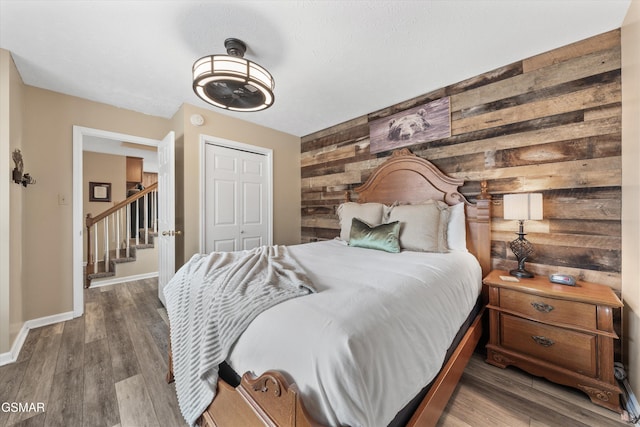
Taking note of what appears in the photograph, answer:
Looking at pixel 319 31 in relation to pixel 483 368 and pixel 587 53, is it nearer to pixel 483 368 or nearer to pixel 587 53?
pixel 587 53

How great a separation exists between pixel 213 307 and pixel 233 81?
1455 mm

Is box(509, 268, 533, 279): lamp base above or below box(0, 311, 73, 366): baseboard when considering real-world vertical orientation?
above

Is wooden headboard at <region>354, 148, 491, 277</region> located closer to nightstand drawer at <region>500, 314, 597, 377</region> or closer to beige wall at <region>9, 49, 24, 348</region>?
nightstand drawer at <region>500, 314, 597, 377</region>

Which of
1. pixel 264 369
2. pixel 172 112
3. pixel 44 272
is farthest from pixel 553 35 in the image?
pixel 44 272

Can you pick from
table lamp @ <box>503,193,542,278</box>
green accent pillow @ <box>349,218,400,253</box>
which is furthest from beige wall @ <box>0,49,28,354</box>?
table lamp @ <box>503,193,542,278</box>

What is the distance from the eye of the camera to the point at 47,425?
1.36 metres

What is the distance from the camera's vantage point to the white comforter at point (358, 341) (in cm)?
76

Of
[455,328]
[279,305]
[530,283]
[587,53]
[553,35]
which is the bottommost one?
[455,328]

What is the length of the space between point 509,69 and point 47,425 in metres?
4.09

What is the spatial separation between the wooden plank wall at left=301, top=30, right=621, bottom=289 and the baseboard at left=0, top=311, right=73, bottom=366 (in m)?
4.09

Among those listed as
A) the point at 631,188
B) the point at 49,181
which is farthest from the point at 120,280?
the point at 631,188

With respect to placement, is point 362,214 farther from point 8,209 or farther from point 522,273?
point 8,209

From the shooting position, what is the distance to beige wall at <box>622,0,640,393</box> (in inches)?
58.3

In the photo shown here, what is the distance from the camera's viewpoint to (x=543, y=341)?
5.55 feet
